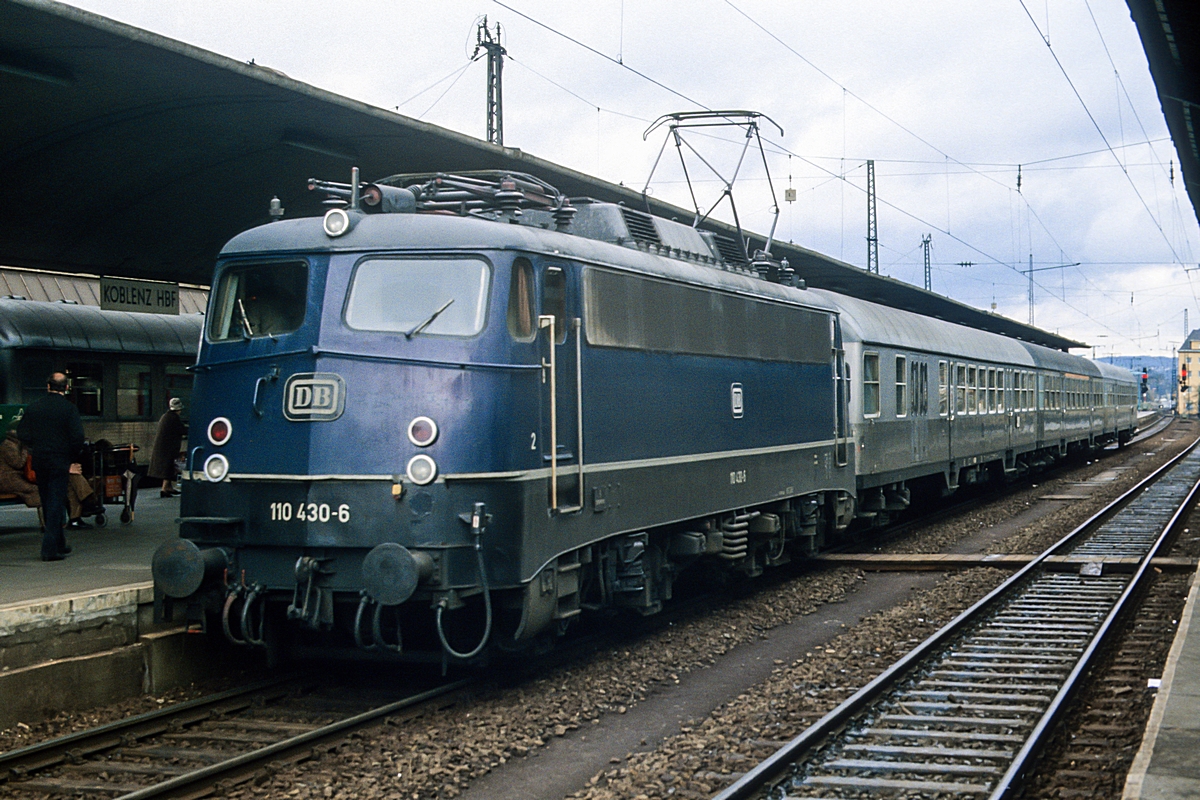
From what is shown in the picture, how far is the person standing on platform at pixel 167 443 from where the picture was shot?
14219 mm

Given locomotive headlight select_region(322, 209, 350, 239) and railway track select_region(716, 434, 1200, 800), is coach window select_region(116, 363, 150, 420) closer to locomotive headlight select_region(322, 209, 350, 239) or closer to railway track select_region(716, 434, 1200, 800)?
locomotive headlight select_region(322, 209, 350, 239)

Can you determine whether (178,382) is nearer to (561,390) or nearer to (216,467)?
(216,467)

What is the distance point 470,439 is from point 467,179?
3.22 metres

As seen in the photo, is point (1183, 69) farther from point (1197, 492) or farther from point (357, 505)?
point (1197, 492)

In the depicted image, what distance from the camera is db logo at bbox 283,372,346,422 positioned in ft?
26.3

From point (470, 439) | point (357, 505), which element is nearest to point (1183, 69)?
point (470, 439)

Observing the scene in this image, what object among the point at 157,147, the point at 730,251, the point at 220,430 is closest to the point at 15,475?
the point at 157,147

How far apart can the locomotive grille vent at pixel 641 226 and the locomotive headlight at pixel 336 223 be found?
274 cm

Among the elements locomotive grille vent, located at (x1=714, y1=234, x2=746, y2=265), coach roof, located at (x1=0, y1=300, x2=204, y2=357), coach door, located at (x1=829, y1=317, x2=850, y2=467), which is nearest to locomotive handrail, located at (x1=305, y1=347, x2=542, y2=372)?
locomotive grille vent, located at (x1=714, y1=234, x2=746, y2=265)

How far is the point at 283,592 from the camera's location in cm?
810

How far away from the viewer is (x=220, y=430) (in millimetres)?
8406

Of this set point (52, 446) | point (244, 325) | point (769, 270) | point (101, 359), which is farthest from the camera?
point (101, 359)

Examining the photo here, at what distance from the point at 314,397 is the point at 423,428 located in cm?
78

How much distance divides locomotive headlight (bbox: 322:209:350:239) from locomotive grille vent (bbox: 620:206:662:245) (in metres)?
2.74
